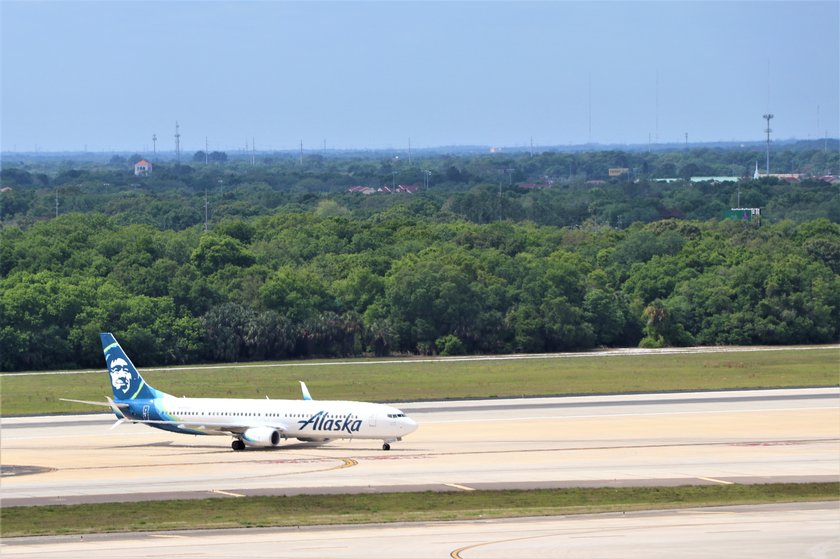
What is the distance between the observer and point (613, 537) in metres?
51.7

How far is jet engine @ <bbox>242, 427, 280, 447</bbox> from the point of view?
81812 millimetres

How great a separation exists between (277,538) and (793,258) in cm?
13379

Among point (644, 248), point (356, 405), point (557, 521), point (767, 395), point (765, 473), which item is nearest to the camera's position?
point (557, 521)

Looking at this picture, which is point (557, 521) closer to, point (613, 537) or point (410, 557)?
point (613, 537)

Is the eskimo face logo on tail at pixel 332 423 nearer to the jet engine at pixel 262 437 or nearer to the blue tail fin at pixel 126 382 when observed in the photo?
the jet engine at pixel 262 437

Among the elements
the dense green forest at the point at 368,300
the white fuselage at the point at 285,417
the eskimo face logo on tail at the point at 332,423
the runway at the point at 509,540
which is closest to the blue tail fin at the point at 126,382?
the white fuselage at the point at 285,417

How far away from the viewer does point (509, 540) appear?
168ft

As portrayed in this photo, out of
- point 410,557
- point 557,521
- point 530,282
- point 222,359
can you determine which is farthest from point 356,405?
point 530,282

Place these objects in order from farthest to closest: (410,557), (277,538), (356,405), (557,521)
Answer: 1. (356,405)
2. (557,521)
3. (277,538)
4. (410,557)

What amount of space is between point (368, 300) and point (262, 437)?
79.9 meters

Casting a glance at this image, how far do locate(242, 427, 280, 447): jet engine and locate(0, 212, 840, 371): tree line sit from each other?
198 ft

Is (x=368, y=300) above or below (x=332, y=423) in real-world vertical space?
below

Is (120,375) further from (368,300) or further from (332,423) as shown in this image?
(368,300)

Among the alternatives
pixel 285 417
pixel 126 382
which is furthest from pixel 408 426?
pixel 126 382
